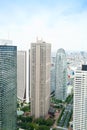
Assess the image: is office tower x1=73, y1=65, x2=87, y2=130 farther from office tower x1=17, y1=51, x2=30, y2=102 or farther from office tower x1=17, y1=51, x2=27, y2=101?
office tower x1=17, y1=51, x2=27, y2=101

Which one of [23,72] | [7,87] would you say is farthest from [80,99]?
[23,72]

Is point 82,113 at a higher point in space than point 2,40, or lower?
lower

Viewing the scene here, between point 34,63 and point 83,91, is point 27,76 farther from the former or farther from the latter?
point 83,91

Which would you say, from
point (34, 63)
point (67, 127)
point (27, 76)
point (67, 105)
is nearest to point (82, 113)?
point (67, 127)

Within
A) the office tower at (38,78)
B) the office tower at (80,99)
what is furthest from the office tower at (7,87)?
the office tower at (38,78)

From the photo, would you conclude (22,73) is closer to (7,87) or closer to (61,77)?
(61,77)
